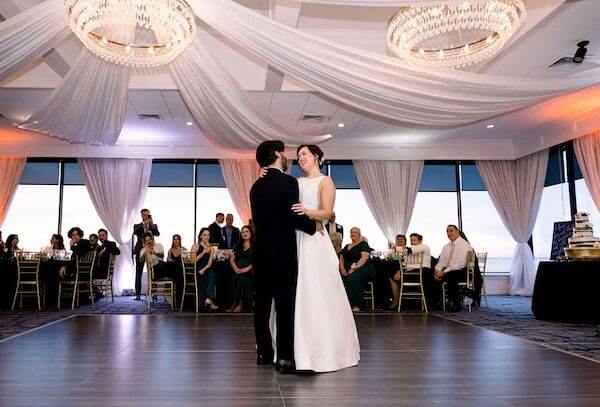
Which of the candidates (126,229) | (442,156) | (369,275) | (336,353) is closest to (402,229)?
(442,156)

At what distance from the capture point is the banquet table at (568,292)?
6.37 m

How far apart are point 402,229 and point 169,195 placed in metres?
5.71

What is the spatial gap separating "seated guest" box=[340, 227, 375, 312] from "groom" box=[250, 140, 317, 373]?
4.71 meters

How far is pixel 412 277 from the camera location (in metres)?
8.51

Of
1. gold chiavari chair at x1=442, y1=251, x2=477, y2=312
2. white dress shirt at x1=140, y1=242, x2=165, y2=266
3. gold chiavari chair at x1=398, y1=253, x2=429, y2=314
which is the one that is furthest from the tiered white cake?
white dress shirt at x1=140, y1=242, x2=165, y2=266

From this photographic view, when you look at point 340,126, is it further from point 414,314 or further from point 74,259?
point 74,259

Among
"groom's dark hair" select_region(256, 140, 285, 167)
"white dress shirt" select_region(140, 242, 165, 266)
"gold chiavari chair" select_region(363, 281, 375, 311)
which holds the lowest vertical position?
"gold chiavari chair" select_region(363, 281, 375, 311)

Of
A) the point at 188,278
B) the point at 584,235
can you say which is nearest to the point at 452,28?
the point at 584,235

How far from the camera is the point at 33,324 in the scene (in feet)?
20.3

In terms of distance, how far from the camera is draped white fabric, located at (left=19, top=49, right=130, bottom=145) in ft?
18.1

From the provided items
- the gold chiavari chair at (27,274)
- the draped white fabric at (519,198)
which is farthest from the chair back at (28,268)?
the draped white fabric at (519,198)

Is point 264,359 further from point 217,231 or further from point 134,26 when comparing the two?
point 217,231

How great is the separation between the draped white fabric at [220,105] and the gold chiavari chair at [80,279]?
3386 millimetres

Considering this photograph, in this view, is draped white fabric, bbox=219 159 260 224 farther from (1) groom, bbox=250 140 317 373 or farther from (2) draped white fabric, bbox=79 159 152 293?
(1) groom, bbox=250 140 317 373
